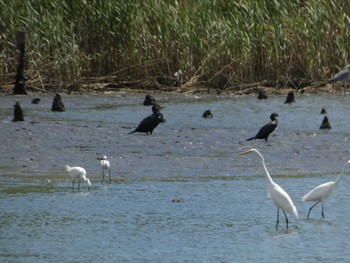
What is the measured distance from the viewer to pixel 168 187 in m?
11.5

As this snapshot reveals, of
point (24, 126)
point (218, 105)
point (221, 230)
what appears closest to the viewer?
point (221, 230)

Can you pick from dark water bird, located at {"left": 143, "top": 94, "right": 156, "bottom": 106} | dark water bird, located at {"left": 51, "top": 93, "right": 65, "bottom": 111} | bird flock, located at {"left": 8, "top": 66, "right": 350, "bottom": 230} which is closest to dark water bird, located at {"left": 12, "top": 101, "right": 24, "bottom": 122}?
bird flock, located at {"left": 8, "top": 66, "right": 350, "bottom": 230}

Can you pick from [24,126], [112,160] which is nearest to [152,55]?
[24,126]

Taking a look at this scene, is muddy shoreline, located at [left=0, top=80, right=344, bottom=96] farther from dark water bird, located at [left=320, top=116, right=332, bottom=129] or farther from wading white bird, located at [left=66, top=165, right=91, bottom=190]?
wading white bird, located at [left=66, top=165, right=91, bottom=190]

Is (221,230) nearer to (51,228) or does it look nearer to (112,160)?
(51,228)

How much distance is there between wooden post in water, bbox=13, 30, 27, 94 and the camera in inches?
750

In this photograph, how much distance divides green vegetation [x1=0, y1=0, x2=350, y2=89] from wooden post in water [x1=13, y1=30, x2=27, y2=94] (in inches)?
25.6

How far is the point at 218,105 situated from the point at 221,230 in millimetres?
9870

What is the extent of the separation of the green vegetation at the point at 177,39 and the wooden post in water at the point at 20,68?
0.65m

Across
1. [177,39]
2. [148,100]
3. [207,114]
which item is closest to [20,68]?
[148,100]

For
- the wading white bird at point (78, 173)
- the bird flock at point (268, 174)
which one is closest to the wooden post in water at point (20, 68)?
the bird flock at point (268, 174)

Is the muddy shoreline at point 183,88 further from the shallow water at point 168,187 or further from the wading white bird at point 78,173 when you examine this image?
the wading white bird at point 78,173

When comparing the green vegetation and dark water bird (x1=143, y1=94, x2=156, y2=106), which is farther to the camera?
the green vegetation

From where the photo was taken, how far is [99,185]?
11.5m
